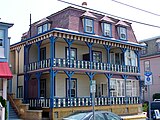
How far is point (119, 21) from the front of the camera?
31484mm

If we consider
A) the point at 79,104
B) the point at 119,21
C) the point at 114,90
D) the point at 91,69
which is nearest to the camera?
the point at 79,104

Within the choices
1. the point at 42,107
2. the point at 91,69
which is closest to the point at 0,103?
the point at 42,107

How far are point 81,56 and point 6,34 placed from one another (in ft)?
26.4

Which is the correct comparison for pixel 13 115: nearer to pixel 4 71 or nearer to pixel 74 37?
pixel 4 71

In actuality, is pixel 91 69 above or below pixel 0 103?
above

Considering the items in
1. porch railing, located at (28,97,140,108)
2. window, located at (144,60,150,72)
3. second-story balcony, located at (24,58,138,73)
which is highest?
window, located at (144,60,150,72)

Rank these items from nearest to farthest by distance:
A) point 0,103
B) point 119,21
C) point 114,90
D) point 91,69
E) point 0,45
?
point 0,103 < point 0,45 < point 91,69 < point 114,90 < point 119,21

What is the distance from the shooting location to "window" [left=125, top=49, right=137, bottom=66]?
3035 cm

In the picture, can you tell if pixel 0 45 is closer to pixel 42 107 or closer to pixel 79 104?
pixel 42 107

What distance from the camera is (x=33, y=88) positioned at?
26.4m

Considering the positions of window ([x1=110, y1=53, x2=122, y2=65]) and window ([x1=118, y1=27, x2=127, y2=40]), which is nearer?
window ([x1=110, y1=53, x2=122, y2=65])

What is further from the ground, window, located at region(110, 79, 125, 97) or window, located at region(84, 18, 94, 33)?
window, located at region(84, 18, 94, 33)

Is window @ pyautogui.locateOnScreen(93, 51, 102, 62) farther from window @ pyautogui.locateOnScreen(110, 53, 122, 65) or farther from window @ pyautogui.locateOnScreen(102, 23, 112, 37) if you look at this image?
window @ pyautogui.locateOnScreen(102, 23, 112, 37)

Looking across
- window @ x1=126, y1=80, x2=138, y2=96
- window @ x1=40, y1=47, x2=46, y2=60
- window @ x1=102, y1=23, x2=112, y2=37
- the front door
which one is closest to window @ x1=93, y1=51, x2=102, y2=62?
window @ x1=102, y1=23, x2=112, y2=37
